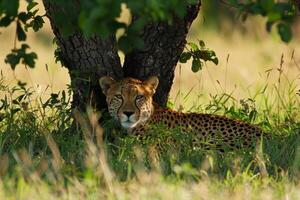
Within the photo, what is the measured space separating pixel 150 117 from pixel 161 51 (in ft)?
1.79

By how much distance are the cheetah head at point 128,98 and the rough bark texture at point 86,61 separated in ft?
0.51

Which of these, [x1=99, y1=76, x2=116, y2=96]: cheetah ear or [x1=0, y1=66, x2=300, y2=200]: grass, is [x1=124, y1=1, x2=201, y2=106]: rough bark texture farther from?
[x1=0, y1=66, x2=300, y2=200]: grass

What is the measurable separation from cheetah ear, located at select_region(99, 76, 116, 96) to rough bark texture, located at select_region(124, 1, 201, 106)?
41cm

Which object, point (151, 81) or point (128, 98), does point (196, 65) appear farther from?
point (128, 98)

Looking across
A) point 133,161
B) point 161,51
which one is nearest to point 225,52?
point 161,51

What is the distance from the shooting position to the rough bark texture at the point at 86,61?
8266mm

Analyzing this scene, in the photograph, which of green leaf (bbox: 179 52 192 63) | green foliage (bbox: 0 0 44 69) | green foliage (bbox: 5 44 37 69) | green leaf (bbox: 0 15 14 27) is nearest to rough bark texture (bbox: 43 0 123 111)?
green leaf (bbox: 179 52 192 63)

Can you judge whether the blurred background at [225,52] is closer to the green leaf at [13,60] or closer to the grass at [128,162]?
the grass at [128,162]

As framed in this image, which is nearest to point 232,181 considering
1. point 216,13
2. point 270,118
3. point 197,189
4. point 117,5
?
point 197,189

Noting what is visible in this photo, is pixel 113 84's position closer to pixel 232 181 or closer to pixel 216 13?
pixel 232 181

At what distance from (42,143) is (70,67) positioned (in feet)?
3.16

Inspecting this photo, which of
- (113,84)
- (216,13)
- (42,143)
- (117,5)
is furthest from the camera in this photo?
(216,13)

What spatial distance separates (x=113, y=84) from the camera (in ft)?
27.1

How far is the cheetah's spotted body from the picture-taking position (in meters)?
8.24
